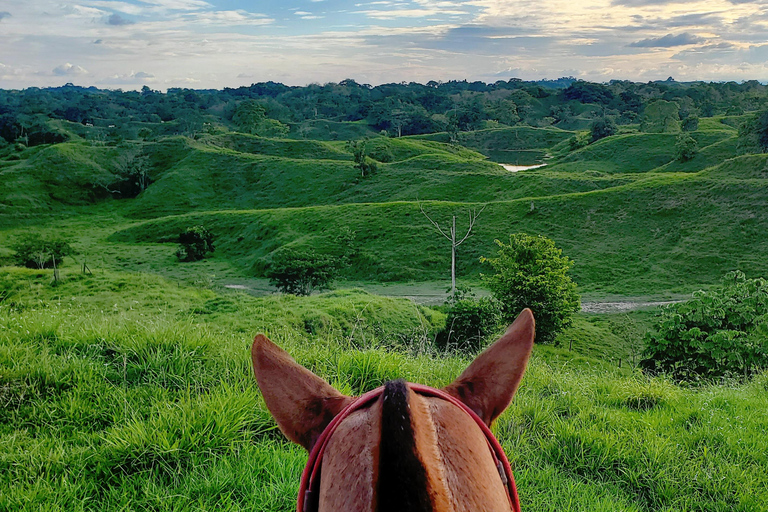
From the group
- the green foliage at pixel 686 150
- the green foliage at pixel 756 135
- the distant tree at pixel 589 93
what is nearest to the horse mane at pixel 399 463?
the green foliage at pixel 756 135

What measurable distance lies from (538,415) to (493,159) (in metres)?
96.0

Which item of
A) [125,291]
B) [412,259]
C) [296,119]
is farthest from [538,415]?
[296,119]

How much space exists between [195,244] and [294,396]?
168 ft

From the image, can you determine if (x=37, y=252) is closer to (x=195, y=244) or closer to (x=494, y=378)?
(x=195, y=244)

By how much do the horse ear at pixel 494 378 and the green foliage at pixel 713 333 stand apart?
46.2 ft

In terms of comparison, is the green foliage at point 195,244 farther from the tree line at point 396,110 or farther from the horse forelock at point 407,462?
the tree line at point 396,110

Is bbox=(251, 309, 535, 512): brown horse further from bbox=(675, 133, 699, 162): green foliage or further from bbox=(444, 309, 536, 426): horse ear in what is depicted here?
bbox=(675, 133, 699, 162): green foliage

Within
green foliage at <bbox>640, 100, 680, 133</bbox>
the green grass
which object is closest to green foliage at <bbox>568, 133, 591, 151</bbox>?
green foliage at <bbox>640, 100, 680, 133</bbox>

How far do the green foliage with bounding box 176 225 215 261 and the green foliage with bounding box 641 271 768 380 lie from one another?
42690 millimetres

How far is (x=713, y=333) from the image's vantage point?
14.1 m

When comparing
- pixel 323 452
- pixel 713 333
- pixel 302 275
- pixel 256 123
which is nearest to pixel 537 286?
pixel 713 333

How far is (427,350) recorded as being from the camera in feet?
18.3

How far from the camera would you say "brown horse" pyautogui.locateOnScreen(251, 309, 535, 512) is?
68 centimetres

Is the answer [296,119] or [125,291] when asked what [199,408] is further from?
[296,119]
